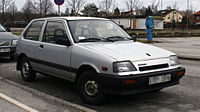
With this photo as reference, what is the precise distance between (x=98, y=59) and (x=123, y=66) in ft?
1.43

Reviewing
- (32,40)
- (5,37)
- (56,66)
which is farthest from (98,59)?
(5,37)

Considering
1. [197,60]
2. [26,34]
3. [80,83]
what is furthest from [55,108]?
[197,60]

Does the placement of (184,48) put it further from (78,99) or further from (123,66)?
(123,66)

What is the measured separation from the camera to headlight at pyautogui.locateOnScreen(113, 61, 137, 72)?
4254 mm

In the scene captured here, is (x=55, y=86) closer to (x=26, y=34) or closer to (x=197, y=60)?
(x=26, y=34)

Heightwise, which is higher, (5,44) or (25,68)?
(5,44)

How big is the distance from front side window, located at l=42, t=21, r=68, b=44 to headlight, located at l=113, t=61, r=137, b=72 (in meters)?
1.48

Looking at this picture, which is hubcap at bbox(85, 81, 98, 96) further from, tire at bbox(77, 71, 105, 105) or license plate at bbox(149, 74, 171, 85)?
license plate at bbox(149, 74, 171, 85)

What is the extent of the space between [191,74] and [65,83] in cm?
358

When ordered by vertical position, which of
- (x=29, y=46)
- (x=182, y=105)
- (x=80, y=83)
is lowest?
(x=182, y=105)

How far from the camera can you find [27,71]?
6695 mm

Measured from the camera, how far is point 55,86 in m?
6.34

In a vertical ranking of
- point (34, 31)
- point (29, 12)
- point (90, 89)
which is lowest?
point (90, 89)

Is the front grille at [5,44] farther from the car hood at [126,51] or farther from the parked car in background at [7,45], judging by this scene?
the car hood at [126,51]
